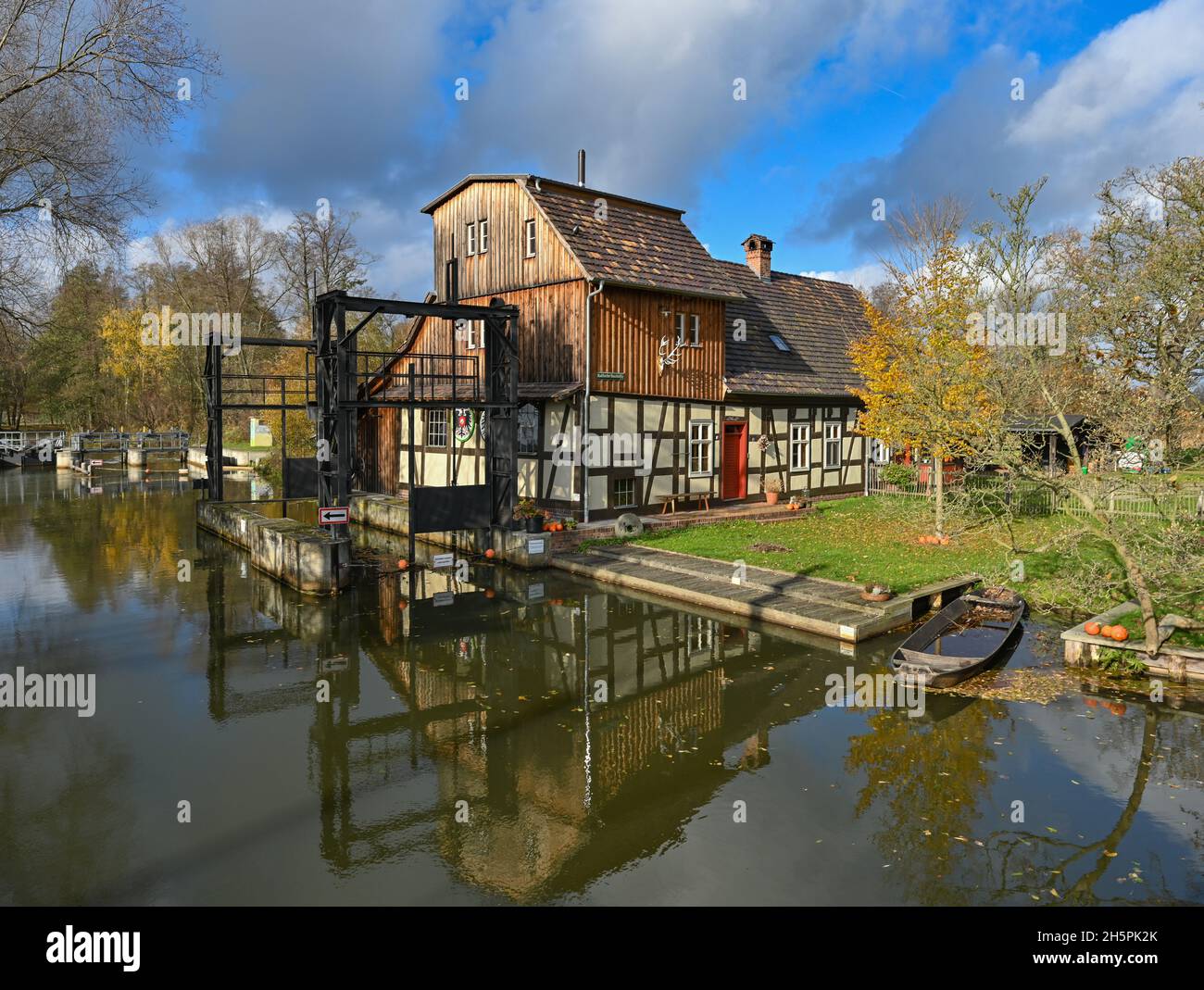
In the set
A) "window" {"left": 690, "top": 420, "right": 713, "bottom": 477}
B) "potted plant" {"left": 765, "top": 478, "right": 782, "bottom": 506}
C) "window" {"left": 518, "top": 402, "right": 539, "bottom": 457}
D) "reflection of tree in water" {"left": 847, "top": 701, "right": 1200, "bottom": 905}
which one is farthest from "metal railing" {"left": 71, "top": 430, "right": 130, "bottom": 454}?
"reflection of tree in water" {"left": 847, "top": 701, "right": 1200, "bottom": 905}

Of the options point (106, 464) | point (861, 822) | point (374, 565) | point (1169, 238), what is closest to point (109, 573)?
point (374, 565)

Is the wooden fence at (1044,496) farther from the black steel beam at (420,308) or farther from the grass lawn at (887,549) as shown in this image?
the black steel beam at (420,308)

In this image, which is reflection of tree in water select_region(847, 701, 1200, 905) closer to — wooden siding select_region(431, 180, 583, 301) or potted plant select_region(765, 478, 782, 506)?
wooden siding select_region(431, 180, 583, 301)

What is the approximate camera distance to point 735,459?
21672 mm

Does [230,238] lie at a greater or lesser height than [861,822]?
greater

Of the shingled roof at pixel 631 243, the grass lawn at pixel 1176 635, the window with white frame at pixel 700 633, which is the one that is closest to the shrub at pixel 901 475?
the shingled roof at pixel 631 243

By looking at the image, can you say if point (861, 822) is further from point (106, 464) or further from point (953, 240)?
point (106, 464)

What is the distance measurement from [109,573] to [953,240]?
1927 centimetres

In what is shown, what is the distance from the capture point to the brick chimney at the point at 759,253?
26516 mm

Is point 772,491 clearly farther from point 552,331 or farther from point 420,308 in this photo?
point 420,308

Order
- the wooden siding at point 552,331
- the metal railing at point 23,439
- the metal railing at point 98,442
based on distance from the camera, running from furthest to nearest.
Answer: the metal railing at point 23,439 → the metal railing at point 98,442 → the wooden siding at point 552,331

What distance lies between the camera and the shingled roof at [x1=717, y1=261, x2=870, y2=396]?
73.4 feet

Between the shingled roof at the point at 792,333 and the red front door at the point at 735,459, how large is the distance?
3.99 feet

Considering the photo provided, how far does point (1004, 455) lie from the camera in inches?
390
